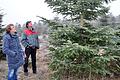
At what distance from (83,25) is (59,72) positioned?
65.8 inches

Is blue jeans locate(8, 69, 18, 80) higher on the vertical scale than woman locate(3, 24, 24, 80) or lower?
lower

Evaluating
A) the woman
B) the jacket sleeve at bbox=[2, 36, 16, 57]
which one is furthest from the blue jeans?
the jacket sleeve at bbox=[2, 36, 16, 57]

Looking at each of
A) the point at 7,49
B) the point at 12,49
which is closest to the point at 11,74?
the point at 12,49

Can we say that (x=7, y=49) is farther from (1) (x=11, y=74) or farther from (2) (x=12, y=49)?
(1) (x=11, y=74)

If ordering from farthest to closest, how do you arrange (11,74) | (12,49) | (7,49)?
(11,74), (12,49), (7,49)

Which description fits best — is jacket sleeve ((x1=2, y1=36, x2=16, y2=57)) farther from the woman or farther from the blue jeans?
the blue jeans

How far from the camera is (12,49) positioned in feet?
27.7

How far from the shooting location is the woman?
8.24 meters

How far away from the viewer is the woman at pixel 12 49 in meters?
8.24

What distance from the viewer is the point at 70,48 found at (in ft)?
26.4

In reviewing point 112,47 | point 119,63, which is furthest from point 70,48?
point 119,63

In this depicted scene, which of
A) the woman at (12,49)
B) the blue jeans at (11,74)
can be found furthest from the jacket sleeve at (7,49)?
the blue jeans at (11,74)

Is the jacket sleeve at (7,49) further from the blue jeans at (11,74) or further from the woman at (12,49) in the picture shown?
the blue jeans at (11,74)

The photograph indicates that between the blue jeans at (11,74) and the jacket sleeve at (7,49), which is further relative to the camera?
the blue jeans at (11,74)
